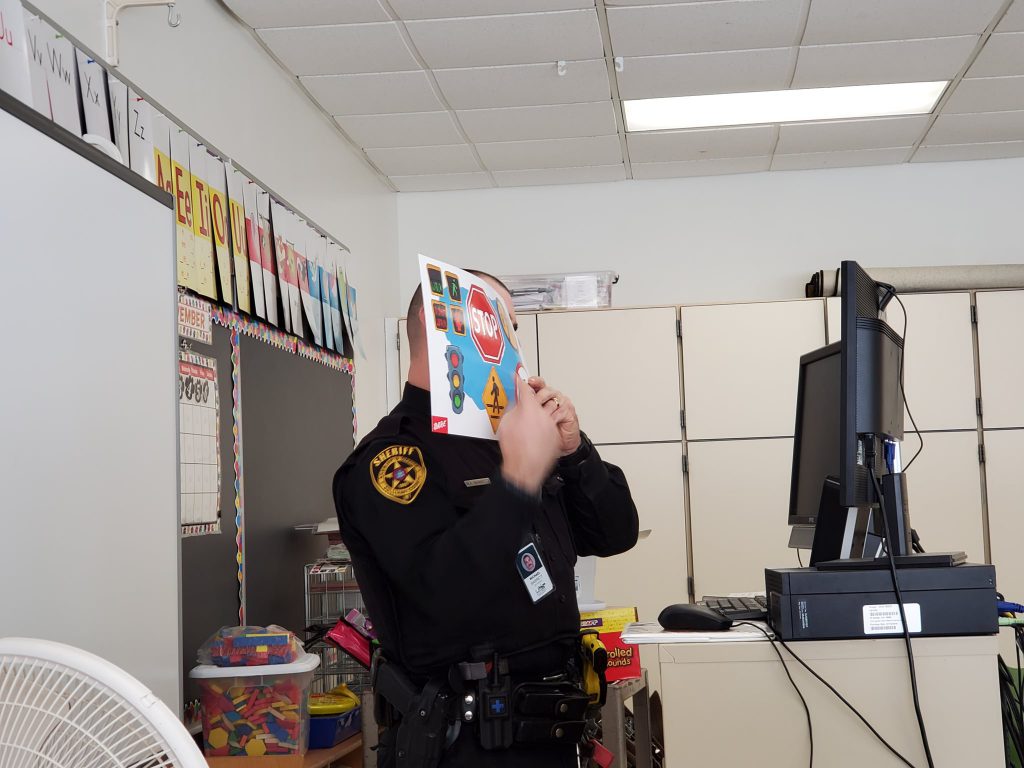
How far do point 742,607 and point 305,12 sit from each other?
7.88 feet

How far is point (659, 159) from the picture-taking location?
503 centimetres

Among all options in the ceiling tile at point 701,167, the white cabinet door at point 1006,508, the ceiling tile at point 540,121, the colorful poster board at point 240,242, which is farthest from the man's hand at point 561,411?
the ceiling tile at point 701,167

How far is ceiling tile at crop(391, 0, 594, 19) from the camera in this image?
3.32 meters

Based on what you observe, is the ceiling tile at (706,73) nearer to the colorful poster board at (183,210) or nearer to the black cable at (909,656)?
the colorful poster board at (183,210)

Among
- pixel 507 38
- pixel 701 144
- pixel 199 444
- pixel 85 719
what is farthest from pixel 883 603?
pixel 701 144

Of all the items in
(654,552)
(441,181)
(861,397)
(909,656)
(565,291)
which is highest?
(441,181)

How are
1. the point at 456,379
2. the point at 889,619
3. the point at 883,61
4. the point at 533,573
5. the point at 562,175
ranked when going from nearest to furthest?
the point at 456,379
the point at 889,619
the point at 533,573
the point at 883,61
the point at 562,175

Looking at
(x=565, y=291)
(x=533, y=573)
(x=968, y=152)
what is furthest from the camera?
(x=968, y=152)

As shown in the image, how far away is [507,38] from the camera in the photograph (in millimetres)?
3619

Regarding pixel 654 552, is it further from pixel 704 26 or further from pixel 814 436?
pixel 814 436

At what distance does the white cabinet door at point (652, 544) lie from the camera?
15.3ft

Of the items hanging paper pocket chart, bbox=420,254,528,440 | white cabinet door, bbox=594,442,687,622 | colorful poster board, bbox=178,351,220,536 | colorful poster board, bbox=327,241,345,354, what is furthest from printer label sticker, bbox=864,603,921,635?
white cabinet door, bbox=594,442,687,622

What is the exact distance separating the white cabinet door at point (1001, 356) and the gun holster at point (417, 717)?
3.65 meters

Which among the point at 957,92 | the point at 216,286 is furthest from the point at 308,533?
the point at 957,92
